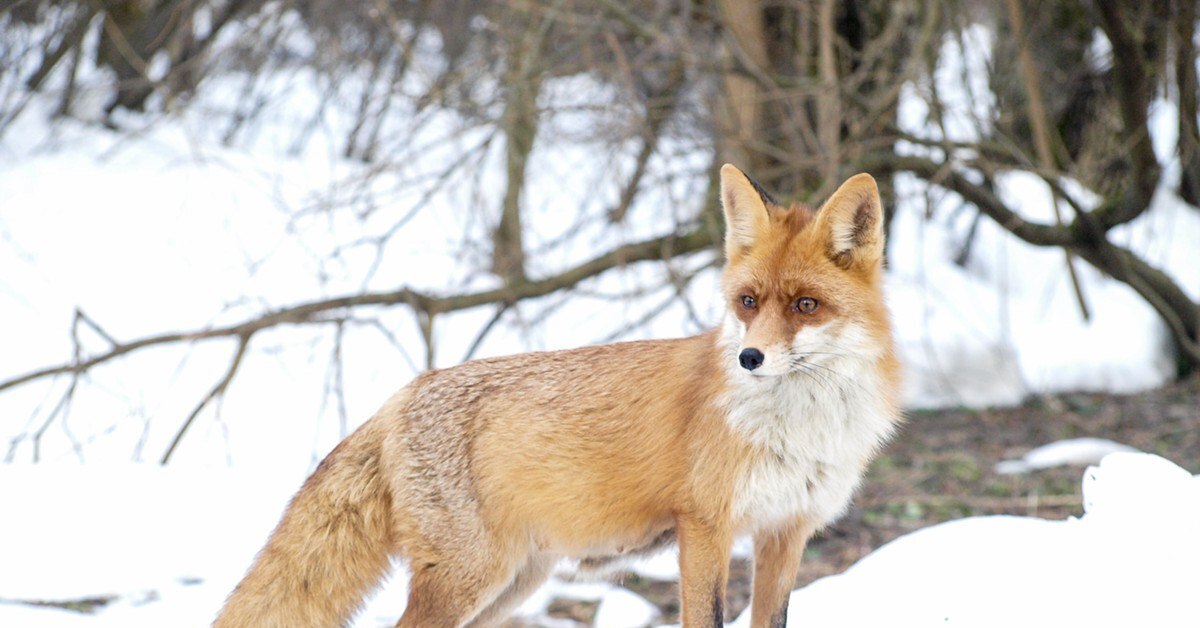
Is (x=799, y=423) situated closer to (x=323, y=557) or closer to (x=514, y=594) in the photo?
(x=514, y=594)

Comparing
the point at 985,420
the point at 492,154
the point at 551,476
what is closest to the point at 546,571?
the point at 551,476

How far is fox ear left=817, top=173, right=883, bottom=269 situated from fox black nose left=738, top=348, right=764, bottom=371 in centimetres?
44

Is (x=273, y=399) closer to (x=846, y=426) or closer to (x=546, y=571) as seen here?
(x=546, y=571)

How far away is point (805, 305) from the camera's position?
279cm

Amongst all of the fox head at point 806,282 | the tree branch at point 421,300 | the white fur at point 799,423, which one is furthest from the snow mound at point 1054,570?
the tree branch at point 421,300

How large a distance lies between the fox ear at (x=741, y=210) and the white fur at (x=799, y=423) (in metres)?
0.27

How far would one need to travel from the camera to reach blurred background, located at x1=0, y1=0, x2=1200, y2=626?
5746 millimetres

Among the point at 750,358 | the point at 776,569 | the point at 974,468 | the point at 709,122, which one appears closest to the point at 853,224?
the point at 750,358

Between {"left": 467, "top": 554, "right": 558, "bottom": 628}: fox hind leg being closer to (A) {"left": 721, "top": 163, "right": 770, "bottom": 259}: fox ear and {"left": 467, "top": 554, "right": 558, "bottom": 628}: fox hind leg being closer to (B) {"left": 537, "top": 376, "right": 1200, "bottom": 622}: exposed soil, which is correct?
(A) {"left": 721, "top": 163, "right": 770, "bottom": 259}: fox ear

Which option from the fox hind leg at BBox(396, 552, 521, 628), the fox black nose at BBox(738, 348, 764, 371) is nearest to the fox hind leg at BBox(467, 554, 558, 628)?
the fox hind leg at BBox(396, 552, 521, 628)

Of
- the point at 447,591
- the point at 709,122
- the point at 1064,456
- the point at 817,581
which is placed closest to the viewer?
the point at 447,591

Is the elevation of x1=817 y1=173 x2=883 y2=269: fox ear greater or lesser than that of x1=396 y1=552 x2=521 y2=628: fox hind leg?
greater

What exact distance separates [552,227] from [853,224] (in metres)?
6.91

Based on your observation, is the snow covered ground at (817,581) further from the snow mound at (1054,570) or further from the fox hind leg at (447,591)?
the fox hind leg at (447,591)
